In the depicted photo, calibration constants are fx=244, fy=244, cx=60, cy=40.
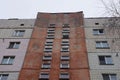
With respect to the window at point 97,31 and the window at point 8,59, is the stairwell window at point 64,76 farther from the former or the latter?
the window at point 97,31

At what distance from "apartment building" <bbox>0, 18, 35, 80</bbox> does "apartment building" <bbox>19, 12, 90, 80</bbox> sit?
2.11ft

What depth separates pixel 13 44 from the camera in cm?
2666

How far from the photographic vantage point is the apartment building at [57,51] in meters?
21.6

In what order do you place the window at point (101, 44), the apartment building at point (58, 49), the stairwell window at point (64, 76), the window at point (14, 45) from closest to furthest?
Result: the stairwell window at point (64, 76) → the apartment building at point (58, 49) → the window at point (101, 44) → the window at point (14, 45)

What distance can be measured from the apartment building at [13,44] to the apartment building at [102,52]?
671cm

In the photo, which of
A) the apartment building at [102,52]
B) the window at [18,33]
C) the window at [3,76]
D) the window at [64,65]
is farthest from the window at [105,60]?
the window at [18,33]

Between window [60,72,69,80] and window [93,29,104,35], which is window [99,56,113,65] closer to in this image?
window [60,72,69,80]

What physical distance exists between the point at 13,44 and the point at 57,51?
5.26 metres

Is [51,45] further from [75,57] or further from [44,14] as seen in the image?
[44,14]

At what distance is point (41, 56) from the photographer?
2405 cm

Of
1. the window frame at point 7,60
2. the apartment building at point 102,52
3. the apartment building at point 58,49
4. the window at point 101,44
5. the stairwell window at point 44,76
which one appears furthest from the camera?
the window at point 101,44

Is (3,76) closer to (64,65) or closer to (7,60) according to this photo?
(7,60)

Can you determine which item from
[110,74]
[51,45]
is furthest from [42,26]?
[110,74]

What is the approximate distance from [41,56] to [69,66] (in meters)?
3.25
